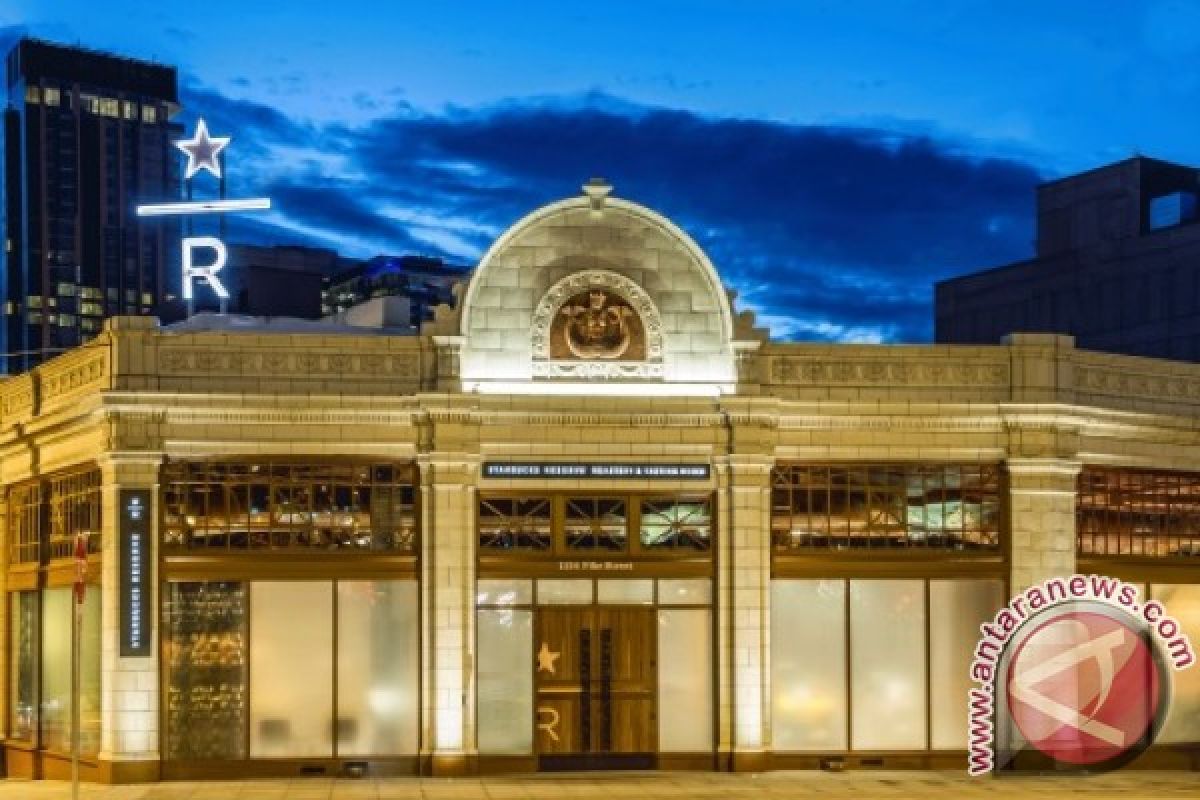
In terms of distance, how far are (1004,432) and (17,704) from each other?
734 inches

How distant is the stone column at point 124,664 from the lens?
2980 centimetres

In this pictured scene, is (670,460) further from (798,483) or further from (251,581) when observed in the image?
(251,581)

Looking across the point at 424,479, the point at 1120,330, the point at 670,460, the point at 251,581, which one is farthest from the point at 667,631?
the point at 1120,330

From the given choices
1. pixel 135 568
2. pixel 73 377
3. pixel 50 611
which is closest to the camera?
pixel 135 568

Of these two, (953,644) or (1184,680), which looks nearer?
(953,644)

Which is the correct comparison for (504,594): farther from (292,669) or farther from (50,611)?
(50,611)

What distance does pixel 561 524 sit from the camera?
31.5 metres

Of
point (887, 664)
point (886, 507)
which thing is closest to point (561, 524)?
point (886, 507)

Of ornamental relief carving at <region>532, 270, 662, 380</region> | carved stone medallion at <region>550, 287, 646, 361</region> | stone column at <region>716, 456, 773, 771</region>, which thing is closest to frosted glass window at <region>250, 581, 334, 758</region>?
ornamental relief carving at <region>532, 270, 662, 380</region>

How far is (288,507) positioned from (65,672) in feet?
18.5

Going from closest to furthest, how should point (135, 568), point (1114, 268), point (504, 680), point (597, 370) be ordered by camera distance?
point (135, 568), point (504, 680), point (597, 370), point (1114, 268)

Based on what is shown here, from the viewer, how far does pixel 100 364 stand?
31.3m

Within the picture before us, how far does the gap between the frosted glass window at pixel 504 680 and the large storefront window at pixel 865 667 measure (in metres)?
4.19
